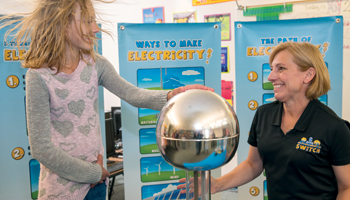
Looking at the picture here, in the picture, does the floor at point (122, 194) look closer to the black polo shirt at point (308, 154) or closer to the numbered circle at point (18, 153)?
the numbered circle at point (18, 153)

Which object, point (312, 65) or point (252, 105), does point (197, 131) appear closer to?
point (312, 65)

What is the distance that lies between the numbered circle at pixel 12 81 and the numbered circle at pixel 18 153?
441 millimetres

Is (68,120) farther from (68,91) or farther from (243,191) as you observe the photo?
(243,191)

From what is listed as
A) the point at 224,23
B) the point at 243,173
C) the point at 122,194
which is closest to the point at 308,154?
the point at 243,173

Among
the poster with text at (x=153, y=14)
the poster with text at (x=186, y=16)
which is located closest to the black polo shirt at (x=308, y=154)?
the poster with text at (x=186, y=16)

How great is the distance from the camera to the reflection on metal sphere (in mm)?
479

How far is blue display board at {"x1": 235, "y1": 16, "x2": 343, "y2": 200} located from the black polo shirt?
2.52ft

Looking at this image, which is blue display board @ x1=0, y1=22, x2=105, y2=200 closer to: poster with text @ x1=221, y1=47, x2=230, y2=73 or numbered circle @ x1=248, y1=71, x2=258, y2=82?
numbered circle @ x1=248, y1=71, x2=258, y2=82

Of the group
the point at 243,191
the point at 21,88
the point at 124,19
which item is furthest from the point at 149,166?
the point at 124,19

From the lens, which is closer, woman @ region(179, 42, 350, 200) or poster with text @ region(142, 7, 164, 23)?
woman @ region(179, 42, 350, 200)

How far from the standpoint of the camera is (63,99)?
0.99m

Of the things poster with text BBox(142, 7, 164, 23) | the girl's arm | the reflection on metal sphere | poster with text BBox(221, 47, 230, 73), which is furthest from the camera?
poster with text BBox(142, 7, 164, 23)

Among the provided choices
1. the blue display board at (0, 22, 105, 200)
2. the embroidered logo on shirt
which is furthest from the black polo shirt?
the blue display board at (0, 22, 105, 200)

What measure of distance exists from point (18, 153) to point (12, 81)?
504 mm
